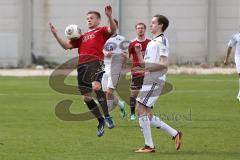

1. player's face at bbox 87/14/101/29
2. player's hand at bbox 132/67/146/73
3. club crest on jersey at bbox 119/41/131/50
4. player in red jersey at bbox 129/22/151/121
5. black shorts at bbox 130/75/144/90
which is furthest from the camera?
club crest on jersey at bbox 119/41/131/50

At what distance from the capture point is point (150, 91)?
12.9 metres

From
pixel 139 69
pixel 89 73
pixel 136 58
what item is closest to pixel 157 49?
pixel 89 73

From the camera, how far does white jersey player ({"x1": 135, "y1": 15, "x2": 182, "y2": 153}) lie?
41.9 feet

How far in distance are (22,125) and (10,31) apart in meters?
28.7

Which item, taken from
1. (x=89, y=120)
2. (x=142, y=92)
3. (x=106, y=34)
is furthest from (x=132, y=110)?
(x=142, y=92)

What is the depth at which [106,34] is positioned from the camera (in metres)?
14.7

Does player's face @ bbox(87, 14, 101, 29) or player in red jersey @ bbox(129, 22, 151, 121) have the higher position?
player's face @ bbox(87, 14, 101, 29)

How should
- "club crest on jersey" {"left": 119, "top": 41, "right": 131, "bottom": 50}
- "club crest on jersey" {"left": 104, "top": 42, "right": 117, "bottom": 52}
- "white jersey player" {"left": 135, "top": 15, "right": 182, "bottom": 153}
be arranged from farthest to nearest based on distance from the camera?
1. "club crest on jersey" {"left": 119, "top": 41, "right": 131, "bottom": 50}
2. "club crest on jersey" {"left": 104, "top": 42, "right": 117, "bottom": 52}
3. "white jersey player" {"left": 135, "top": 15, "right": 182, "bottom": 153}

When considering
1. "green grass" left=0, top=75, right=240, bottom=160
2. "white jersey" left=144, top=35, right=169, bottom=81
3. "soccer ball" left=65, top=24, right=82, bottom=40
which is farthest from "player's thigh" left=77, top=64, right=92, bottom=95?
"white jersey" left=144, top=35, right=169, bottom=81

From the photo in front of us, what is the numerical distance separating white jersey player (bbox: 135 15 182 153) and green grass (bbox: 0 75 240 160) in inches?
14.7

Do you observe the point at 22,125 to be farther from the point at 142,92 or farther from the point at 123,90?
the point at 123,90

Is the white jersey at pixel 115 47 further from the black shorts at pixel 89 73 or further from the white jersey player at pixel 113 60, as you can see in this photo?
the black shorts at pixel 89 73

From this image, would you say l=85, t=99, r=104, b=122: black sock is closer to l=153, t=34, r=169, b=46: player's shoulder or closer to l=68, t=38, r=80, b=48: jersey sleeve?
l=68, t=38, r=80, b=48: jersey sleeve

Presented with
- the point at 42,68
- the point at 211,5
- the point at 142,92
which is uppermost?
the point at 142,92
